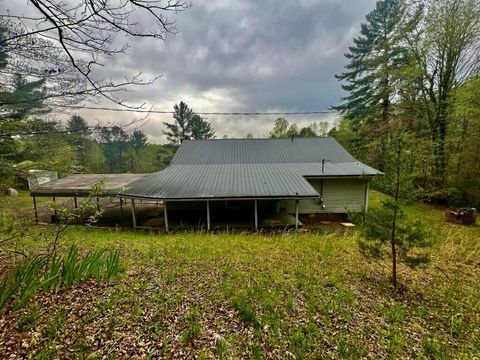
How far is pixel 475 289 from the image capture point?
479 centimetres

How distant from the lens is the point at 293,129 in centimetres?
3572

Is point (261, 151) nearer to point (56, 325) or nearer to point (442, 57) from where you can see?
point (442, 57)

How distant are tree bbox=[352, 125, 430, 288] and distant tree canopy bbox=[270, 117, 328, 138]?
102 ft

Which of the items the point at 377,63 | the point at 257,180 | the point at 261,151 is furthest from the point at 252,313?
the point at 377,63

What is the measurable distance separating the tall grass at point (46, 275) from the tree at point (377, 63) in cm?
2034

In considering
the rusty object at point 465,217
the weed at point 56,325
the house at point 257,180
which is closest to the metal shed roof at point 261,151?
the house at point 257,180

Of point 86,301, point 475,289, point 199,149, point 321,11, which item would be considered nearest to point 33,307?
point 86,301

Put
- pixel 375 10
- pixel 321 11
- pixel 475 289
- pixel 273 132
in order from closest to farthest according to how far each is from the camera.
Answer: pixel 475 289, pixel 321 11, pixel 375 10, pixel 273 132

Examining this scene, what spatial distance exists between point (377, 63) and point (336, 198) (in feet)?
44.7

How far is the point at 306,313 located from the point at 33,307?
3.98 m

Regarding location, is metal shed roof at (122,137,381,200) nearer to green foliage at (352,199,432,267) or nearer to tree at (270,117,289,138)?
green foliage at (352,199,432,267)

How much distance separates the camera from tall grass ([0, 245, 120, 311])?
291 centimetres

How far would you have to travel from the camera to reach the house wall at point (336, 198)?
1320 centimetres

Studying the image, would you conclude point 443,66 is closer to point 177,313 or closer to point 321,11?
point 321,11
